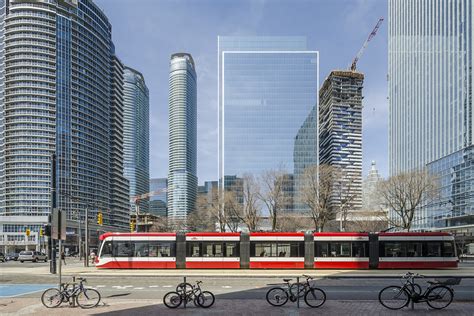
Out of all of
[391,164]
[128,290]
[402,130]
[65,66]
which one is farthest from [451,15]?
[65,66]

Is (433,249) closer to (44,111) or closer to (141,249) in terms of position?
(141,249)

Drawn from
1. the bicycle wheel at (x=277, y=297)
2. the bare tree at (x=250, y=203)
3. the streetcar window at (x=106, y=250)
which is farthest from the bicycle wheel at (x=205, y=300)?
the bare tree at (x=250, y=203)

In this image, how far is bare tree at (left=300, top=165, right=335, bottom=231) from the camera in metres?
54.2

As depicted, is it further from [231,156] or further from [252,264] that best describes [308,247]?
[231,156]

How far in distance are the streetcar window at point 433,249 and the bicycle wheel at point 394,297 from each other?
767 inches

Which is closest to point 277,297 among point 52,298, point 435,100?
point 52,298

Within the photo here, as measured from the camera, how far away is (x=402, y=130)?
420 ft

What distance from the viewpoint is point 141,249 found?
32.3m

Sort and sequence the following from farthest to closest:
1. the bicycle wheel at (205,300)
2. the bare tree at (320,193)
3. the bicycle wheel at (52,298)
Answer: the bare tree at (320,193), the bicycle wheel at (52,298), the bicycle wheel at (205,300)

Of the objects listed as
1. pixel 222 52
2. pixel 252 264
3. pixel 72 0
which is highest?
pixel 72 0

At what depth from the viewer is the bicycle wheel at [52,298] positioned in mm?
13930

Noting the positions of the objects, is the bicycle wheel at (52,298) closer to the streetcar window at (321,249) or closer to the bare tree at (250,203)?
the streetcar window at (321,249)

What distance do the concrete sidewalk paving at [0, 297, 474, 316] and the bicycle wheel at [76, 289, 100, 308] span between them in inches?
10.9

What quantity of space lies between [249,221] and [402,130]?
84.0 meters
